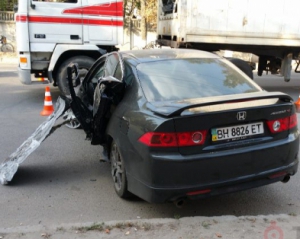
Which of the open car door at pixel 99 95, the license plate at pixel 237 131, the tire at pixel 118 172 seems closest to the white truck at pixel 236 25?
the open car door at pixel 99 95

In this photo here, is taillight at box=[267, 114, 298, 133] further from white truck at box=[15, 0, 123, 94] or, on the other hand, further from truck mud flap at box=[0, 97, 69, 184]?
white truck at box=[15, 0, 123, 94]

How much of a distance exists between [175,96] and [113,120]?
0.72 metres

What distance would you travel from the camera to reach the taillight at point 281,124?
325cm

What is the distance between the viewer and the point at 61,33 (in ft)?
26.8

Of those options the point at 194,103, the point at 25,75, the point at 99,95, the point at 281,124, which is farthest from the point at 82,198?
the point at 25,75

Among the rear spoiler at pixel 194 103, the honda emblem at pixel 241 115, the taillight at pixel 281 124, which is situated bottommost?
the taillight at pixel 281 124

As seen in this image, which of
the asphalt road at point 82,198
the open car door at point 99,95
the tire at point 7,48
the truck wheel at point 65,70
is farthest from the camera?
the tire at point 7,48

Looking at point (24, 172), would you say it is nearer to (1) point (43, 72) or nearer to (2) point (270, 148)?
(2) point (270, 148)

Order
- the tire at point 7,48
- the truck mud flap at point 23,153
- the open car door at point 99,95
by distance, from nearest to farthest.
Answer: the open car door at point 99,95
the truck mud flap at point 23,153
the tire at point 7,48

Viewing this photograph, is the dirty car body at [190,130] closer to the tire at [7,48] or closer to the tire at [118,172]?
the tire at [118,172]

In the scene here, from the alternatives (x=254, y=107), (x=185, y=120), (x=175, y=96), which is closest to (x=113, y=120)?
(x=175, y=96)

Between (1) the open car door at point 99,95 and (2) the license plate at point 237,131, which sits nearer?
(2) the license plate at point 237,131

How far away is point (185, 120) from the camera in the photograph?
2.91 m

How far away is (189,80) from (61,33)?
5431mm
